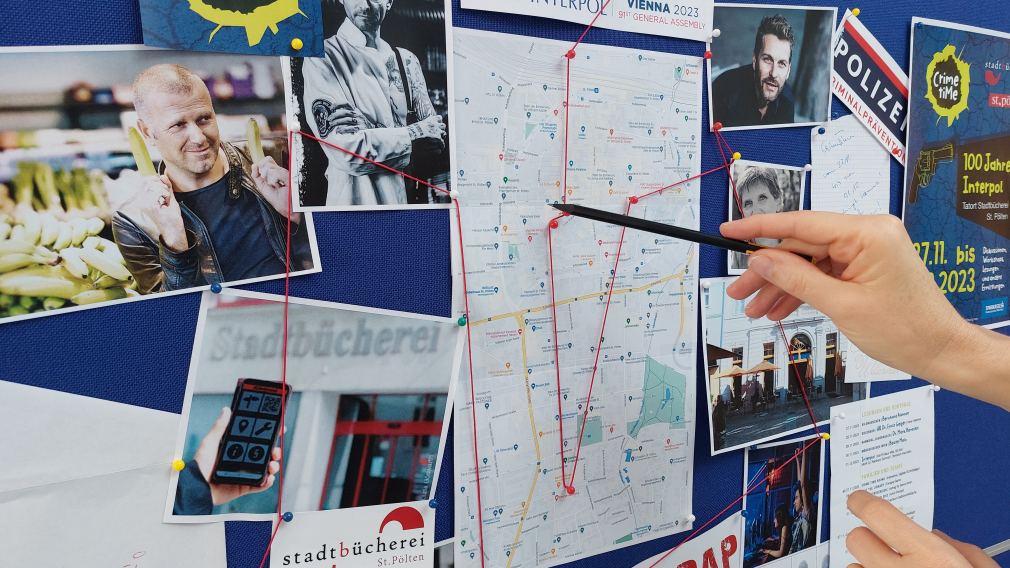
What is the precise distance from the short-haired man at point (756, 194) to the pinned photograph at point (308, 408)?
15.1 inches

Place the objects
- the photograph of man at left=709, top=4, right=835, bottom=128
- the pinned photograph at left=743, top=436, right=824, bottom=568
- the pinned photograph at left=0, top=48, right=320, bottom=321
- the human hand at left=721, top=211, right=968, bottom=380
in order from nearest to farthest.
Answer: the pinned photograph at left=0, top=48, right=320, bottom=321 → the human hand at left=721, top=211, right=968, bottom=380 → the photograph of man at left=709, top=4, right=835, bottom=128 → the pinned photograph at left=743, top=436, right=824, bottom=568

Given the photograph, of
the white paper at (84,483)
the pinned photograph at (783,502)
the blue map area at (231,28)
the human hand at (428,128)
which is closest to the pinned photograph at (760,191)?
the pinned photograph at (783,502)

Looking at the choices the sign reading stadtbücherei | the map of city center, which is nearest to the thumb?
the map of city center

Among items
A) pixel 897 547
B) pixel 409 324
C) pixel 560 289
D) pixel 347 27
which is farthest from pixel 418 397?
pixel 897 547

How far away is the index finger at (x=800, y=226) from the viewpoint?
23.2 inches

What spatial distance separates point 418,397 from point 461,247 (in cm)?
14

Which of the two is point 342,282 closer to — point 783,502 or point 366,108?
point 366,108

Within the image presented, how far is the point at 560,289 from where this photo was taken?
71 cm

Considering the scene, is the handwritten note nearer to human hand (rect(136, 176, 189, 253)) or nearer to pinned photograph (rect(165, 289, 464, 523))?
pinned photograph (rect(165, 289, 464, 523))

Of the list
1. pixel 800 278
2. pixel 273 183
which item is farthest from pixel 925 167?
pixel 273 183

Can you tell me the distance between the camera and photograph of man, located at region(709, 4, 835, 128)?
78 centimetres

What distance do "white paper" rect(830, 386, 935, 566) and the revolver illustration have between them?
0.96 feet

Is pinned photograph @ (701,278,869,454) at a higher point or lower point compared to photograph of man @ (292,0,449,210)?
lower

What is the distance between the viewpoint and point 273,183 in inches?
22.1
